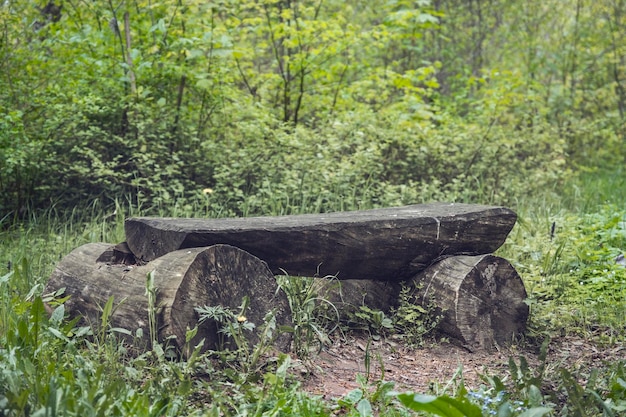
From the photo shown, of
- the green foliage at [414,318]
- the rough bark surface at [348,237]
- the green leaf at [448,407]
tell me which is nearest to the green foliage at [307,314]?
the rough bark surface at [348,237]

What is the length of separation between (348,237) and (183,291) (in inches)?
46.9

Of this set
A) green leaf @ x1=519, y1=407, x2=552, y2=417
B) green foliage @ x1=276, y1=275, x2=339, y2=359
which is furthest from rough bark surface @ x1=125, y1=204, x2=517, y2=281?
green leaf @ x1=519, y1=407, x2=552, y2=417

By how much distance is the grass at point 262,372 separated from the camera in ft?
8.81

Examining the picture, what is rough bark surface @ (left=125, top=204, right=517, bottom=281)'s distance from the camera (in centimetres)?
403

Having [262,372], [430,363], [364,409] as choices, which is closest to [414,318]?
[430,363]

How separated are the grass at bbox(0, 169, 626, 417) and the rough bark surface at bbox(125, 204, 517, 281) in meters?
0.29

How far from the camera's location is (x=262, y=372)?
3.55 metres

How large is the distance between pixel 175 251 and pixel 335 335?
124cm

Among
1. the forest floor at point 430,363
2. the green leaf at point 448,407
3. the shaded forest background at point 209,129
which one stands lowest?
the forest floor at point 430,363

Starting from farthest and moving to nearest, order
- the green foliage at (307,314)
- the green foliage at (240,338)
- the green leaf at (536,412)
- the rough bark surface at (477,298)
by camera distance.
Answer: the rough bark surface at (477,298) < the green foliage at (307,314) < the green foliage at (240,338) < the green leaf at (536,412)

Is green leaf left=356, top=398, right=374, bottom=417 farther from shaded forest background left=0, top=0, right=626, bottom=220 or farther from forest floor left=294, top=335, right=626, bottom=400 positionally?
shaded forest background left=0, top=0, right=626, bottom=220

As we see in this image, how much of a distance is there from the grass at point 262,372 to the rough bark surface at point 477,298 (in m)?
0.14

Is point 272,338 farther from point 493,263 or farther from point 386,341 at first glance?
point 493,263

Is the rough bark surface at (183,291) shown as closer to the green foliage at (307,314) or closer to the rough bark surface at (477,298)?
the green foliage at (307,314)
